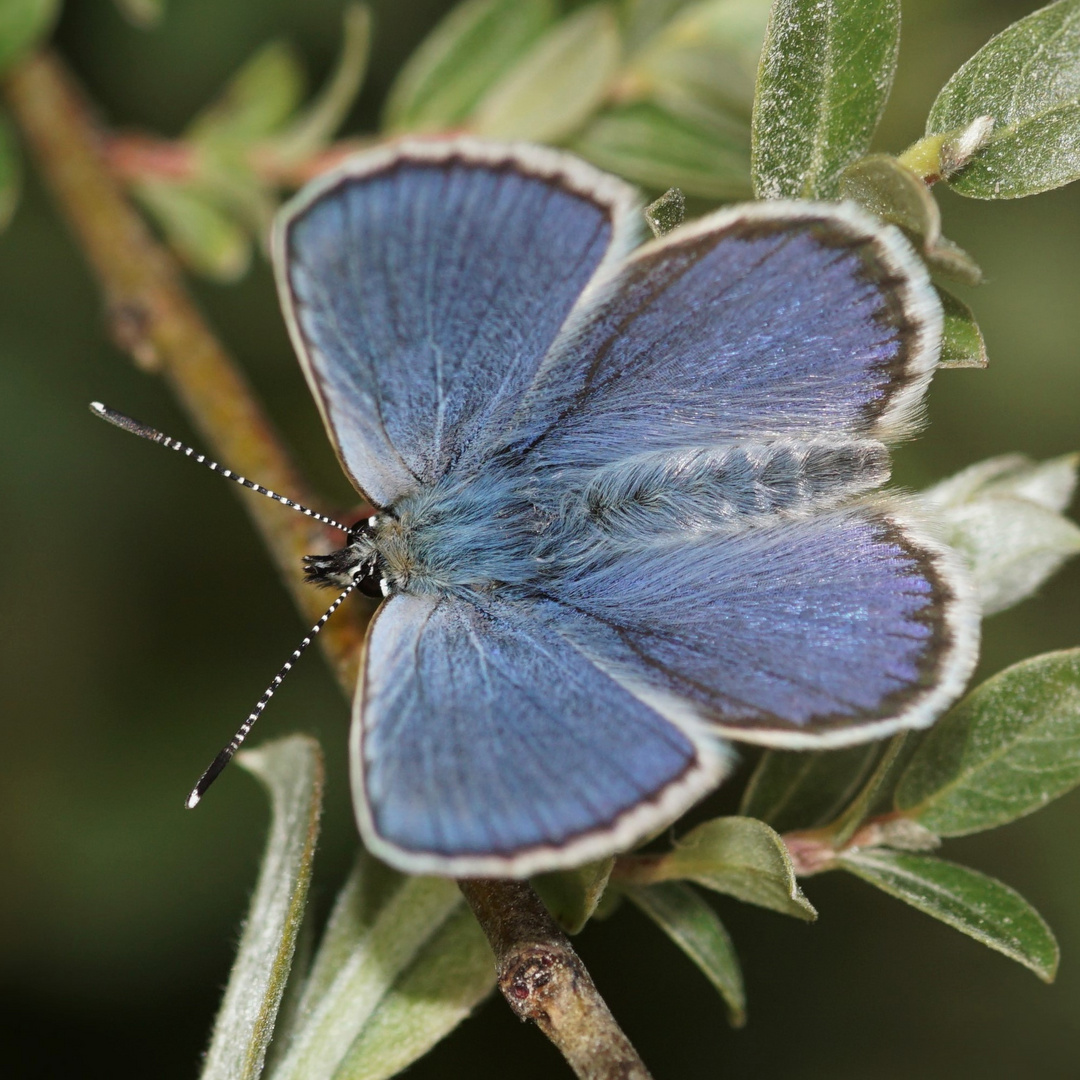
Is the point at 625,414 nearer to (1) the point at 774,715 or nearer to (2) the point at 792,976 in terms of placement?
(1) the point at 774,715

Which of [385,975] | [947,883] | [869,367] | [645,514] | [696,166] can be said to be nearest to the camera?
[947,883]

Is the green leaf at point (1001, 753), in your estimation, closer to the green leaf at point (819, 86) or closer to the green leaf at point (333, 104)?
the green leaf at point (819, 86)

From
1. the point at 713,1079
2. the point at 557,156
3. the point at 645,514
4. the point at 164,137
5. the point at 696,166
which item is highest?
the point at 164,137

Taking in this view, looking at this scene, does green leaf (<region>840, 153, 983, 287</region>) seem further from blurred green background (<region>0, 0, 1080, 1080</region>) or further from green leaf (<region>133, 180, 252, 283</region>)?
green leaf (<region>133, 180, 252, 283</region>)

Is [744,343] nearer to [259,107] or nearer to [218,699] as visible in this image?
[259,107]

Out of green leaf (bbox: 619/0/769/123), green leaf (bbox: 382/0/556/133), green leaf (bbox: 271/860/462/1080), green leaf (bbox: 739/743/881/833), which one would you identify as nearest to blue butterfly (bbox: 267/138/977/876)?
green leaf (bbox: 739/743/881/833)

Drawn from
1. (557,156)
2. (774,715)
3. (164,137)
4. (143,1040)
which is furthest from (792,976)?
(164,137)
